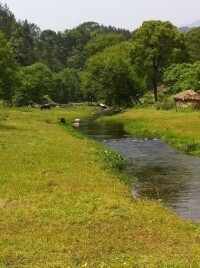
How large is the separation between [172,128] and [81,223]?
118ft

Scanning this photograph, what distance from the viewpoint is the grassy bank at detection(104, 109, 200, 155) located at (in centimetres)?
4297

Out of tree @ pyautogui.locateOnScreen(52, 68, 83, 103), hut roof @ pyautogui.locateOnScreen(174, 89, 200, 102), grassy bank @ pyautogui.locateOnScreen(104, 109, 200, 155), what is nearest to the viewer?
grassy bank @ pyautogui.locateOnScreen(104, 109, 200, 155)

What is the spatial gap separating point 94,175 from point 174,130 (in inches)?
1027

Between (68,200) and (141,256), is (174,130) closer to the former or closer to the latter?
(68,200)

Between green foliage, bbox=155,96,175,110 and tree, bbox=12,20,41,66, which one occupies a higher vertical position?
tree, bbox=12,20,41,66

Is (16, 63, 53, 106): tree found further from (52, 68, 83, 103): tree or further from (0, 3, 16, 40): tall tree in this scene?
(0, 3, 16, 40): tall tree

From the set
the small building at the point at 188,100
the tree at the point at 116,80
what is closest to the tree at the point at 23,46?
the tree at the point at 116,80

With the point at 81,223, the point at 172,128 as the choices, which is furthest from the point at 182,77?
the point at 81,223

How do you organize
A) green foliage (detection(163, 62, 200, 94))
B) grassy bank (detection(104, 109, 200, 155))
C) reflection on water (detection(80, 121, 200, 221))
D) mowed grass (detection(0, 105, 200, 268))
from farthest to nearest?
green foliage (detection(163, 62, 200, 94)) → grassy bank (detection(104, 109, 200, 155)) → reflection on water (detection(80, 121, 200, 221)) → mowed grass (detection(0, 105, 200, 268))

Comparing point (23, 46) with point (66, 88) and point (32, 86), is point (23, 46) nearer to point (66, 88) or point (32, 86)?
point (66, 88)

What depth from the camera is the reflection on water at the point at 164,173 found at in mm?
23513

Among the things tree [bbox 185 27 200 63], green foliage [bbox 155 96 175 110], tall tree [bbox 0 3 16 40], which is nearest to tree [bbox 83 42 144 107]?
green foliage [bbox 155 96 175 110]

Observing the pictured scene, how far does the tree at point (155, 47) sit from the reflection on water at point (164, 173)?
4568 cm

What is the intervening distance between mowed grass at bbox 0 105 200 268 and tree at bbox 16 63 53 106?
82.7 metres
